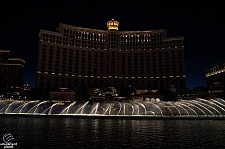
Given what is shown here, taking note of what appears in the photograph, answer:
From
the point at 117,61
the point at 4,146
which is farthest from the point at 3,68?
the point at 4,146

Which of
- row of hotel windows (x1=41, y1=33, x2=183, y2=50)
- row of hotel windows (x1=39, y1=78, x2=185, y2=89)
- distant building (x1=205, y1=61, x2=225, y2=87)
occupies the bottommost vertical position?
row of hotel windows (x1=39, y1=78, x2=185, y2=89)

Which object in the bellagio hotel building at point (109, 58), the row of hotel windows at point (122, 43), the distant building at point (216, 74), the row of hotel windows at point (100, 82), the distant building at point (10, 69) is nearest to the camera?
the row of hotel windows at point (100, 82)

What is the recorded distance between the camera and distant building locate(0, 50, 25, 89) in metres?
Answer: 178

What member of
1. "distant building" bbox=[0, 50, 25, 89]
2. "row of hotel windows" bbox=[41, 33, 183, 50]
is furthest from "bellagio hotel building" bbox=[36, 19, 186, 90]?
"distant building" bbox=[0, 50, 25, 89]

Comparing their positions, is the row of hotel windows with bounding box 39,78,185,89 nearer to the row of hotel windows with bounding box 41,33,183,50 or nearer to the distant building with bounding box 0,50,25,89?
the row of hotel windows with bounding box 41,33,183,50

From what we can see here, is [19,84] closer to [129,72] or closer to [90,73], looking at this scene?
[90,73]

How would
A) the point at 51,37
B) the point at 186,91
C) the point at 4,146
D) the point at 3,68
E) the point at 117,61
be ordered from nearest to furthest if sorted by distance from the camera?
1. the point at 4,146
2. the point at 186,91
3. the point at 51,37
4. the point at 117,61
5. the point at 3,68

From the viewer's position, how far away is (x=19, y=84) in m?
190

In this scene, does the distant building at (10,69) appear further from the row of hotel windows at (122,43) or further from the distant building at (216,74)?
the distant building at (216,74)

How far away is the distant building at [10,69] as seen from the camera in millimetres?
178163

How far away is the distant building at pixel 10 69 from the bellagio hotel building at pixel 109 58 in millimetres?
65771

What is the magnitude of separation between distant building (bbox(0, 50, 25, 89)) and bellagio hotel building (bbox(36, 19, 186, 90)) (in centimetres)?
6577

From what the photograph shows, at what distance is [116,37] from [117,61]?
19985 mm

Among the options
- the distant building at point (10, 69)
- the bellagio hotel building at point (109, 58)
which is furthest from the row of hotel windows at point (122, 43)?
the distant building at point (10, 69)
